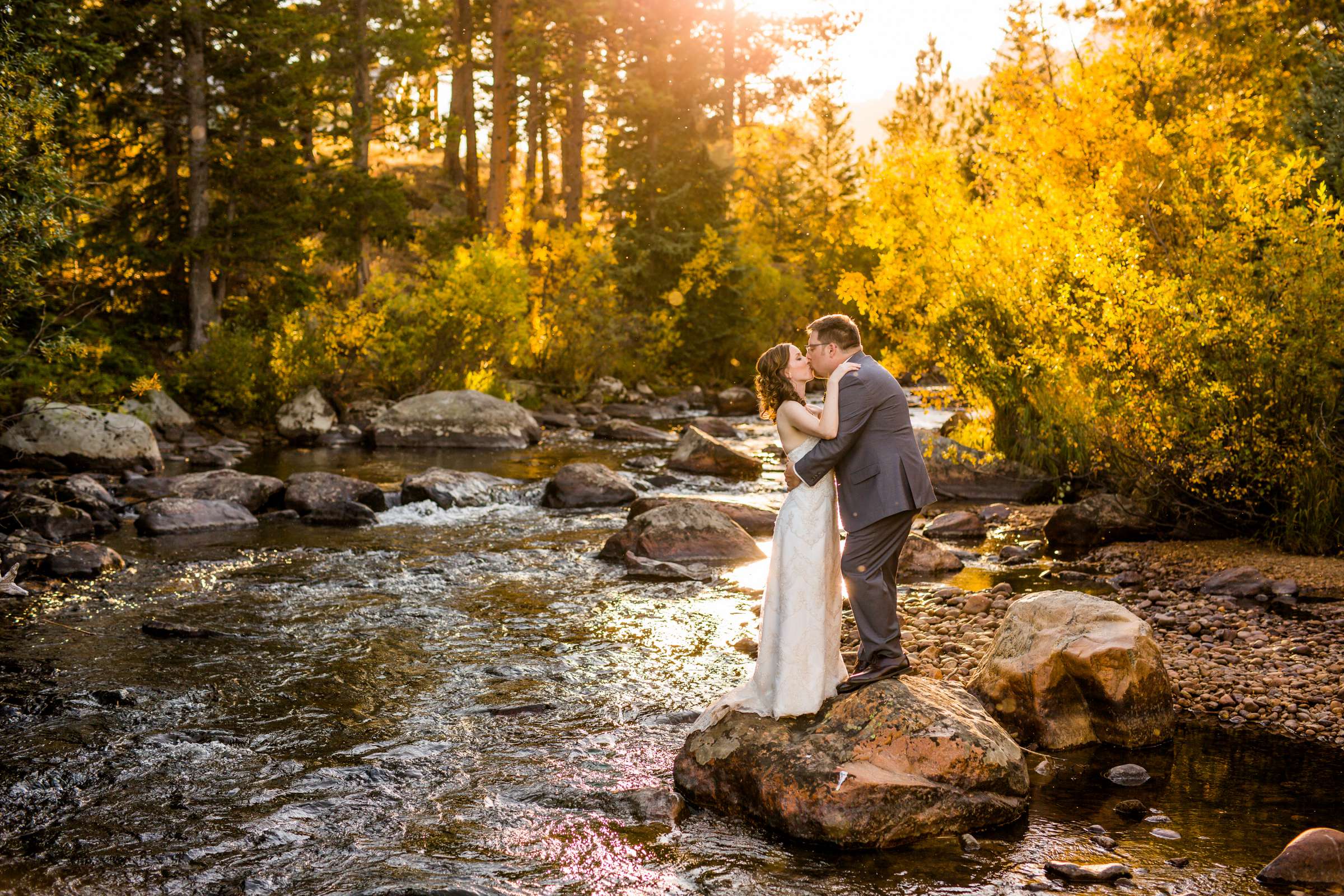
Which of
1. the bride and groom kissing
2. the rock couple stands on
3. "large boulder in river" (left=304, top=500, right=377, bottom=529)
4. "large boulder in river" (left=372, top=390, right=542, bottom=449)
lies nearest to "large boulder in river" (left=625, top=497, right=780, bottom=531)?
"large boulder in river" (left=304, top=500, right=377, bottom=529)

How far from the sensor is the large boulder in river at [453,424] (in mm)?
22031

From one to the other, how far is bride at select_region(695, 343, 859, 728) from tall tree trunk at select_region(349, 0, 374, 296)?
23426 millimetres

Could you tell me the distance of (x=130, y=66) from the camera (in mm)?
22688

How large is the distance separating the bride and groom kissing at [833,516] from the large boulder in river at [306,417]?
58.4ft

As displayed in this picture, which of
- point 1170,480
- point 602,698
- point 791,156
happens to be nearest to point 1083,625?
point 602,698

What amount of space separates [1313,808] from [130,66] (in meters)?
24.6

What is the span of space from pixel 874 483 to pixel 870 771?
60.1 inches

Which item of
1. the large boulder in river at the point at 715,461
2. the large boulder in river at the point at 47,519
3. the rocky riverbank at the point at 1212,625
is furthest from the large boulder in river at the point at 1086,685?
the large boulder in river at the point at 715,461

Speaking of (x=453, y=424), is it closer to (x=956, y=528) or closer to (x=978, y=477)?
(x=978, y=477)

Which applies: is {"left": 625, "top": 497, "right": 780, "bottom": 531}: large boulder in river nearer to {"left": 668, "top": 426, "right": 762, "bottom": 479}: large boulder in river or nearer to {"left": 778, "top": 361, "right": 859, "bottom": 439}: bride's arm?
{"left": 668, "top": 426, "right": 762, "bottom": 479}: large boulder in river

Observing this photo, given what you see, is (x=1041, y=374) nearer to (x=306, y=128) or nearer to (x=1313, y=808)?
(x=1313, y=808)

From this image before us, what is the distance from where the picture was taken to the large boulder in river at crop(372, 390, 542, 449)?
22.0 metres

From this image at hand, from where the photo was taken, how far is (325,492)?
1523 cm

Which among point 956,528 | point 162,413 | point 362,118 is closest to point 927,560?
point 956,528
